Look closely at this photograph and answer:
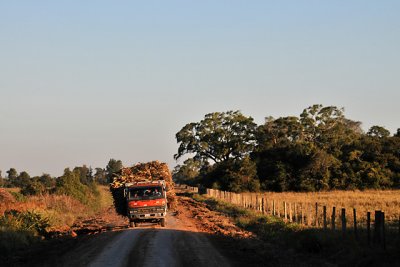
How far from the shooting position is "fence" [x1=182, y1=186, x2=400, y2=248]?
1770 cm

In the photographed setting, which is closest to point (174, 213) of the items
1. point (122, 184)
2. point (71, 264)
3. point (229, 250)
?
point (122, 184)

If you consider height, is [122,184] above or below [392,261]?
above

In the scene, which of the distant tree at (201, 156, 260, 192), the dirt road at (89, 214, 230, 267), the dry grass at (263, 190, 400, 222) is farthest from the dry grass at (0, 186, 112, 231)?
the distant tree at (201, 156, 260, 192)

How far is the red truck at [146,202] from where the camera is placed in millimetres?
30266

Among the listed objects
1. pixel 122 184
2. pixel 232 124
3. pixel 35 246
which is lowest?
pixel 35 246

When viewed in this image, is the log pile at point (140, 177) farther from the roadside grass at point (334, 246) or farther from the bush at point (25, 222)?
the roadside grass at point (334, 246)

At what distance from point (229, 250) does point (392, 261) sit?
646 cm

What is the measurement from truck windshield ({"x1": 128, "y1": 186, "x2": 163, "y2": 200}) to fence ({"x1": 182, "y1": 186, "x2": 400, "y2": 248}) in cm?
702

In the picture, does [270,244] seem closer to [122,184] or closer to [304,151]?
[122,184]

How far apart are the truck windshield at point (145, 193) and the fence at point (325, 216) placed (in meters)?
7.02

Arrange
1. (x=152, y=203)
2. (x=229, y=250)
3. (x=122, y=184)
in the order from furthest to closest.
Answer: (x=122, y=184) < (x=152, y=203) < (x=229, y=250)

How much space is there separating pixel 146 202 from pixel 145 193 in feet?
2.00

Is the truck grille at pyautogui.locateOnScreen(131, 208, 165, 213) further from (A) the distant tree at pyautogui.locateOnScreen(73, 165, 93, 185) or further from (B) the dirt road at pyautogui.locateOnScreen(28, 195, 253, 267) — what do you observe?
(A) the distant tree at pyautogui.locateOnScreen(73, 165, 93, 185)

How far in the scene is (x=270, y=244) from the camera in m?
22.5
